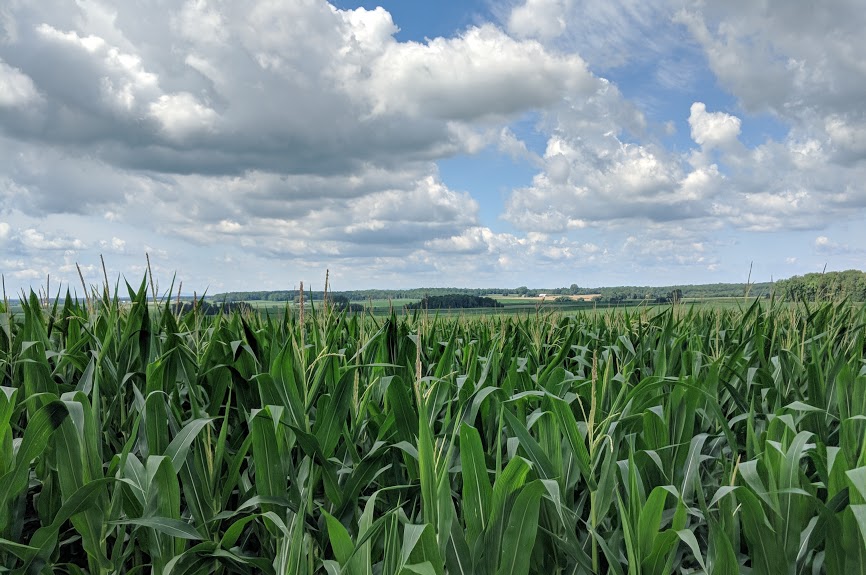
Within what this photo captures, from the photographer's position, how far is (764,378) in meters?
3.91

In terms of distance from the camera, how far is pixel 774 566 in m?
2.01

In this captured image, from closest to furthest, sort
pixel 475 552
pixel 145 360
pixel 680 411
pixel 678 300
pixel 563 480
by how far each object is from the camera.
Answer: pixel 475 552 < pixel 563 480 < pixel 680 411 < pixel 145 360 < pixel 678 300

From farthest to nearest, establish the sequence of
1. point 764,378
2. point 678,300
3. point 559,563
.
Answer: point 678,300, point 764,378, point 559,563

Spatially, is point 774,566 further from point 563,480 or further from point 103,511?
point 103,511

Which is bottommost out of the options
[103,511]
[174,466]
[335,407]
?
[103,511]

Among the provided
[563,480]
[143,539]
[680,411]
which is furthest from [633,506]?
[143,539]

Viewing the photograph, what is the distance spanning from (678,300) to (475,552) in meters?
7.67

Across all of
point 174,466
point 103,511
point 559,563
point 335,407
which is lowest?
point 559,563

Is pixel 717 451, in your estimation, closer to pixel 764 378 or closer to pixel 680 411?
pixel 680 411

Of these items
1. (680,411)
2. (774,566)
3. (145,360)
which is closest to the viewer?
(774,566)

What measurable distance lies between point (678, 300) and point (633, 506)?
23.7ft

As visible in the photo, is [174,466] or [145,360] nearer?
[174,466]

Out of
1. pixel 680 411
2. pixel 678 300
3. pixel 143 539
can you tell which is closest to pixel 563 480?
pixel 680 411

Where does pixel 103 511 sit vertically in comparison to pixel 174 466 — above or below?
below
